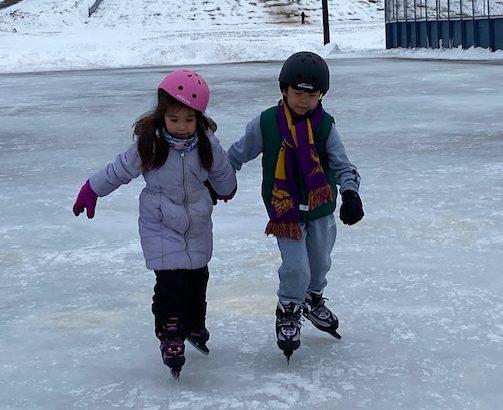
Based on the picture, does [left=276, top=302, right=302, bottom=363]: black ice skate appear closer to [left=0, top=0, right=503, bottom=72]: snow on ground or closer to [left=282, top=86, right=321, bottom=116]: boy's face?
[left=282, top=86, right=321, bottom=116]: boy's face

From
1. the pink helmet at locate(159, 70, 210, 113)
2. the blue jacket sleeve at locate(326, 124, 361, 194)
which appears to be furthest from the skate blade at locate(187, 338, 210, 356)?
the pink helmet at locate(159, 70, 210, 113)

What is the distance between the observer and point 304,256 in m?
3.52

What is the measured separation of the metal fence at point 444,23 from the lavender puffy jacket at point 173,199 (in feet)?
80.7

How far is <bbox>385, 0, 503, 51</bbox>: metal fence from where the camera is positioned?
27.0 metres

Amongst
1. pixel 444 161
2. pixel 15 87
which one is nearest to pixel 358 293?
pixel 444 161

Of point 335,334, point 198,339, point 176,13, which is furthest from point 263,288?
point 176,13

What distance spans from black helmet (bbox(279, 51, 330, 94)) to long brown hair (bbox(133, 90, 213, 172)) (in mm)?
312

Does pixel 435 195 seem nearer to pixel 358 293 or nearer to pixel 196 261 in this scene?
pixel 358 293

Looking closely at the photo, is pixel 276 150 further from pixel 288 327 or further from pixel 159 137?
pixel 288 327

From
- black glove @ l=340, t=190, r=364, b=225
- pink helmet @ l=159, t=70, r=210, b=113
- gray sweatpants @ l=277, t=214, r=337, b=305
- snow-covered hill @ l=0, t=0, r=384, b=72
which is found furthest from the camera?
snow-covered hill @ l=0, t=0, r=384, b=72

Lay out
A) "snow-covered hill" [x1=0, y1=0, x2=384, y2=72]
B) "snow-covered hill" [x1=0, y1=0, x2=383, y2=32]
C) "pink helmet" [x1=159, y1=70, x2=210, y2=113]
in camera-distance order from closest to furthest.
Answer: "pink helmet" [x1=159, y1=70, x2=210, y2=113] < "snow-covered hill" [x1=0, y1=0, x2=384, y2=72] < "snow-covered hill" [x1=0, y1=0, x2=383, y2=32]

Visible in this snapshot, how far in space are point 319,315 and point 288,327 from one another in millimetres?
223

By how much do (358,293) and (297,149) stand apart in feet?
4.14

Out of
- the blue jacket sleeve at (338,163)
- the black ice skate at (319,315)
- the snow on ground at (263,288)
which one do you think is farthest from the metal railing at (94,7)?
the blue jacket sleeve at (338,163)
